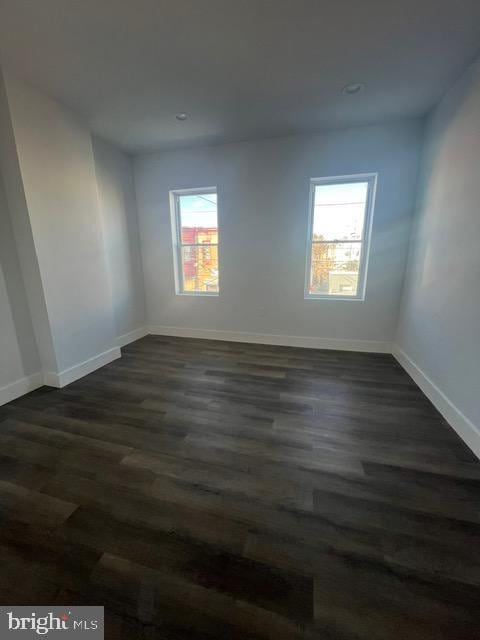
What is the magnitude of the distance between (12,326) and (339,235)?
3.84 m

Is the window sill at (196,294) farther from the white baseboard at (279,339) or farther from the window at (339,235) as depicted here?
the window at (339,235)

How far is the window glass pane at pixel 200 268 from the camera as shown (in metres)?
3.94

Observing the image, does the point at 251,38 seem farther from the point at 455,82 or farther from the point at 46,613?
the point at 46,613

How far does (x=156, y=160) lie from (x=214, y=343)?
9.36 ft

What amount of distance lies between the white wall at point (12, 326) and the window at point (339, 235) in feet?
10.8

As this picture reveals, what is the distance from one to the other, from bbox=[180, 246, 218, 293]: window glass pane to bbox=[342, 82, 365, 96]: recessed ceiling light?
2.28 metres

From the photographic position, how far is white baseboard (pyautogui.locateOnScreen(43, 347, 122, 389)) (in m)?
2.63

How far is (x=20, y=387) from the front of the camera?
2475mm

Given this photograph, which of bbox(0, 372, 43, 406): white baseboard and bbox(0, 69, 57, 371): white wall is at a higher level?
bbox(0, 69, 57, 371): white wall

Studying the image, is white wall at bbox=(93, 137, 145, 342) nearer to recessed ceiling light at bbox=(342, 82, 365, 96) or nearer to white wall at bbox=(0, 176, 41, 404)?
white wall at bbox=(0, 176, 41, 404)

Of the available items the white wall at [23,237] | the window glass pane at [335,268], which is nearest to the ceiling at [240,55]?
the white wall at [23,237]

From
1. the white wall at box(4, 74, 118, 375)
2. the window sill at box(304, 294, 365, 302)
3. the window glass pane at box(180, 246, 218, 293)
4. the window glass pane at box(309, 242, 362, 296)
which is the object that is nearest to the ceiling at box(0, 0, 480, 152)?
the white wall at box(4, 74, 118, 375)

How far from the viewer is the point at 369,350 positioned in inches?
138

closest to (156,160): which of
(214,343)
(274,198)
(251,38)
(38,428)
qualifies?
(274,198)
